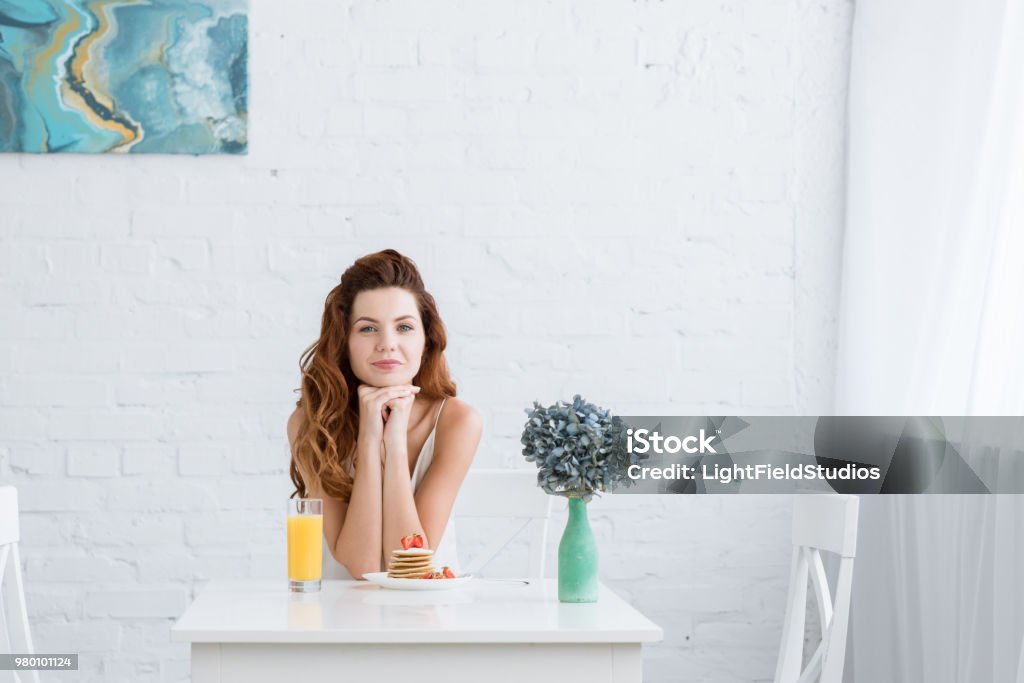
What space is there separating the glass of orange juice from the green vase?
332 mm

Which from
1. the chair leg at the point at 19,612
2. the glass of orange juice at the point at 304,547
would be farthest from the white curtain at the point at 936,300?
the chair leg at the point at 19,612

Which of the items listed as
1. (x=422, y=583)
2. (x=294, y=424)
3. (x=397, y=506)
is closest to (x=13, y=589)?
(x=294, y=424)

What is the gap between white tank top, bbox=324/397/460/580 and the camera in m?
1.86

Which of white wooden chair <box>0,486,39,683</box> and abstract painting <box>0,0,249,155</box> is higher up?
abstract painting <box>0,0,249,155</box>

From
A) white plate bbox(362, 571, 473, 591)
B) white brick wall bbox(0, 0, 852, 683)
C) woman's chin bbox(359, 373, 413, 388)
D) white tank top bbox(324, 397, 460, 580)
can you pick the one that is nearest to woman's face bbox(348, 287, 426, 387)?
woman's chin bbox(359, 373, 413, 388)

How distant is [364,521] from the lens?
5.74 ft

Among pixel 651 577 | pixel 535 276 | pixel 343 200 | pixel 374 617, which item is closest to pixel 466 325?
pixel 535 276

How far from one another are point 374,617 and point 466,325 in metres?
1.23

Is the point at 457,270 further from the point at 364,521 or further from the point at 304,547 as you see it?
the point at 304,547

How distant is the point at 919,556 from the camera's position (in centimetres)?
209

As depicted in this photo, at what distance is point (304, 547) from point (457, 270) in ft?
3.53

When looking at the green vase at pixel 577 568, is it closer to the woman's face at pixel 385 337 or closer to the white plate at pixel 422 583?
the white plate at pixel 422 583

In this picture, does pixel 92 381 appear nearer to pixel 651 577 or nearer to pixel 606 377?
pixel 606 377

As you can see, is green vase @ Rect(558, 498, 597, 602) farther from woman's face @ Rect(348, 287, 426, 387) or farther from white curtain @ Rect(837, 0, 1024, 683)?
white curtain @ Rect(837, 0, 1024, 683)
